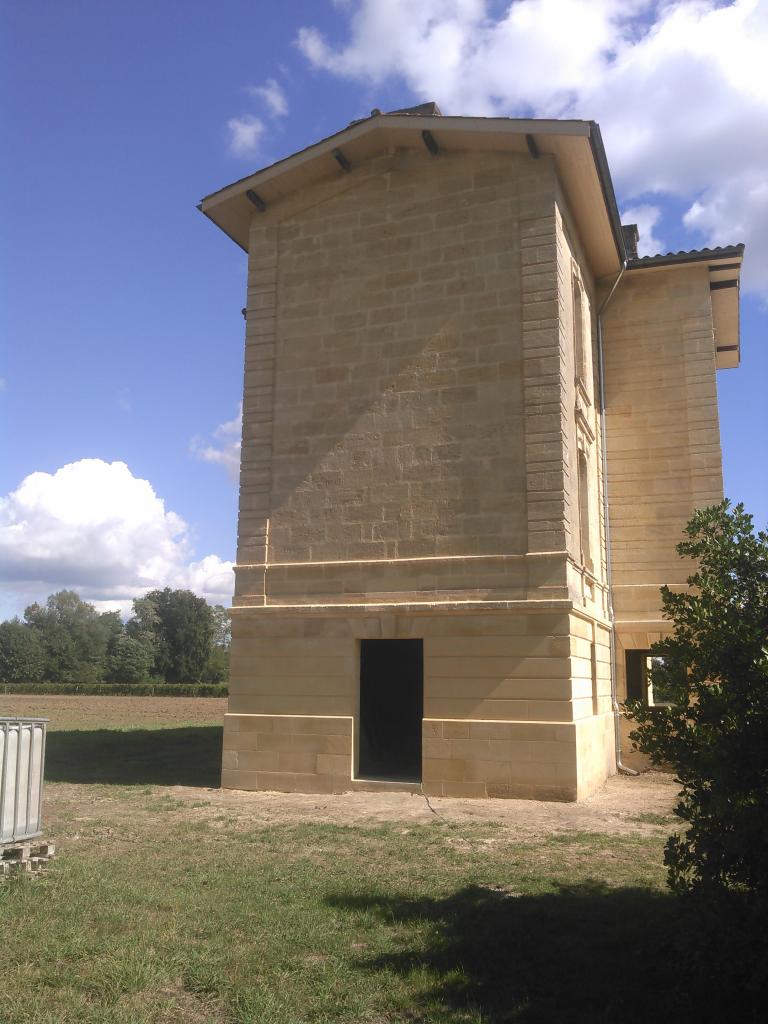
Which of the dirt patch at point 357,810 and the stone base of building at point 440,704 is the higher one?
the stone base of building at point 440,704

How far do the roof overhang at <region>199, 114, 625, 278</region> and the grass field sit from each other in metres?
10.2

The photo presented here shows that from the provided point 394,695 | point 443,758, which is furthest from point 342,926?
point 394,695

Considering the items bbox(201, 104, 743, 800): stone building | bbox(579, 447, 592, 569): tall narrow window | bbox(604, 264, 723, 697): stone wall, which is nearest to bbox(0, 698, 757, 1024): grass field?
bbox(201, 104, 743, 800): stone building

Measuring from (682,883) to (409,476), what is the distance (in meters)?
9.15

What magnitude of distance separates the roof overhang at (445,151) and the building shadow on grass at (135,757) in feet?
33.0

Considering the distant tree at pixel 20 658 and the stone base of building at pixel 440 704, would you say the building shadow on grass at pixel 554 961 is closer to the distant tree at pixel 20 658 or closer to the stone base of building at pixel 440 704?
the stone base of building at pixel 440 704

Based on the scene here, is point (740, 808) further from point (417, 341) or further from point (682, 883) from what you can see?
point (417, 341)

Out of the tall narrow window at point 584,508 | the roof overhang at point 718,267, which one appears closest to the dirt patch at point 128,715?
the tall narrow window at point 584,508

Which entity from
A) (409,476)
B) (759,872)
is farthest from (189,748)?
(759,872)

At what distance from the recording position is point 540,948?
5.48m

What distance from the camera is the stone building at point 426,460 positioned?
41.3 ft

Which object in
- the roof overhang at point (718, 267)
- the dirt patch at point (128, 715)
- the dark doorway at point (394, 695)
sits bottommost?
the dirt patch at point (128, 715)

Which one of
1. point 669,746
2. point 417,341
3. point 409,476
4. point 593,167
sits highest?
point 593,167

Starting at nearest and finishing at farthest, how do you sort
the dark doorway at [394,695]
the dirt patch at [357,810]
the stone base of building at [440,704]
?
the dirt patch at [357,810], the stone base of building at [440,704], the dark doorway at [394,695]
